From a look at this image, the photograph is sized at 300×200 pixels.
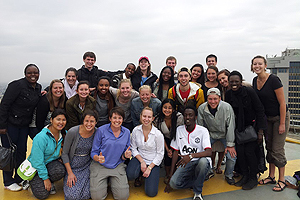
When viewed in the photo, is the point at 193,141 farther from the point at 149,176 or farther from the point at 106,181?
the point at 106,181

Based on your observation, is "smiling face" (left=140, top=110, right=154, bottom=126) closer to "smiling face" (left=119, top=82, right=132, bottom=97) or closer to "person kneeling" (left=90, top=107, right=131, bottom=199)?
"person kneeling" (left=90, top=107, right=131, bottom=199)

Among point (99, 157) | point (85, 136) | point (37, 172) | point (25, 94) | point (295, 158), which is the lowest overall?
point (295, 158)

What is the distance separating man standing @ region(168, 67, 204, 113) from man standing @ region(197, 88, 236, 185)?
0.31 m

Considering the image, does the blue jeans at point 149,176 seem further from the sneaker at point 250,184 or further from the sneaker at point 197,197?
the sneaker at point 250,184

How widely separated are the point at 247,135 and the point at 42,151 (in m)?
3.29

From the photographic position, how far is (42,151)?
127 inches

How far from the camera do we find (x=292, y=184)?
3.64m

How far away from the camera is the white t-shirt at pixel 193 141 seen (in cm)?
349

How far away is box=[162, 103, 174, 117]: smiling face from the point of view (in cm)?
378

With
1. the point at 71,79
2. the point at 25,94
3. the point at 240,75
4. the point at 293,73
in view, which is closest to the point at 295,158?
the point at 240,75

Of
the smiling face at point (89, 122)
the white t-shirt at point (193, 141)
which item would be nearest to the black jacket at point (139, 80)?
the white t-shirt at point (193, 141)

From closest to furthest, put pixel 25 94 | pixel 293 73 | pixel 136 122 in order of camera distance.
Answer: pixel 25 94
pixel 136 122
pixel 293 73

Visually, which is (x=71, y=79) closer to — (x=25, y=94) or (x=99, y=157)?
(x=25, y=94)

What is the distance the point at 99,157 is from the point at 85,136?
0.43 meters
